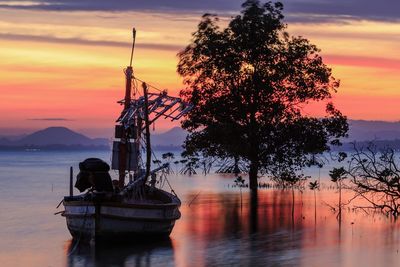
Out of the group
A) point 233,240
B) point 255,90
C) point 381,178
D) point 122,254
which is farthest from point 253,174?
point 122,254

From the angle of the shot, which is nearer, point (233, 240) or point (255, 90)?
point (233, 240)

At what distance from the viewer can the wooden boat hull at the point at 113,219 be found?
99.7ft

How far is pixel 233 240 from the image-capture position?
3375cm

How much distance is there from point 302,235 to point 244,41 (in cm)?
2348

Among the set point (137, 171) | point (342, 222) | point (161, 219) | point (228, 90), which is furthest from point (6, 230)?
point (228, 90)

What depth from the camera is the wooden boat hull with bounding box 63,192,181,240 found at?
3039 cm

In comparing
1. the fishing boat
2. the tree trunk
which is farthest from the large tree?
the fishing boat

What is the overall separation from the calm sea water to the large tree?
6904mm

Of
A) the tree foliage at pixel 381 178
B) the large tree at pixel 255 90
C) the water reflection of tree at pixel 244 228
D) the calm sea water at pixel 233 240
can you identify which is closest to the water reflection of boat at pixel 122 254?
the calm sea water at pixel 233 240

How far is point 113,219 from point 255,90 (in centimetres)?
2783

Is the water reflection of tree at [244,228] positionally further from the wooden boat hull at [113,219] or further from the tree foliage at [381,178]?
the tree foliage at [381,178]

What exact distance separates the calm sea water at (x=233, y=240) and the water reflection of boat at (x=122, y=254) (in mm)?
34

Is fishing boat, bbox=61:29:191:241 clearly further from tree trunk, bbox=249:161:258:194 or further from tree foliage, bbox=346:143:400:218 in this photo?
tree trunk, bbox=249:161:258:194

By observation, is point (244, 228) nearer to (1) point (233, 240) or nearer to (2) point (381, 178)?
(1) point (233, 240)
